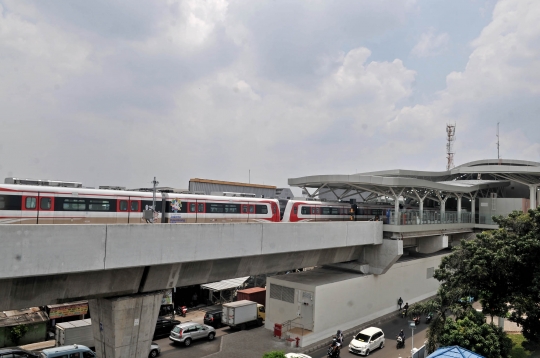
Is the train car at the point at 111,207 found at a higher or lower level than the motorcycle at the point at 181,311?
higher

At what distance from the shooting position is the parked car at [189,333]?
2391cm

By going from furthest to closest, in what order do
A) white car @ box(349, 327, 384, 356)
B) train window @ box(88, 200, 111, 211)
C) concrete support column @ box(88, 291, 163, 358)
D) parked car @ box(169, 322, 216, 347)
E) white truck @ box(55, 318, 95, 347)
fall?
parked car @ box(169, 322, 216, 347)
white car @ box(349, 327, 384, 356)
white truck @ box(55, 318, 95, 347)
train window @ box(88, 200, 111, 211)
concrete support column @ box(88, 291, 163, 358)

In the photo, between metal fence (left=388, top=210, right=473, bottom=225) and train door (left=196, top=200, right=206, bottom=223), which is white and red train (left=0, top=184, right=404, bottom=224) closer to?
train door (left=196, top=200, right=206, bottom=223)

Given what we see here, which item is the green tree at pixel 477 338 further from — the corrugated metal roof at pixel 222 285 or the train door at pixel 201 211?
the corrugated metal roof at pixel 222 285

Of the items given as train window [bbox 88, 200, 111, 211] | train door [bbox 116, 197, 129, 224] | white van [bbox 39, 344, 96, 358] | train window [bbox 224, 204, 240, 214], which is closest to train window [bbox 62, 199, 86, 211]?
train window [bbox 88, 200, 111, 211]

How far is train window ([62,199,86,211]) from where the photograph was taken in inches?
738

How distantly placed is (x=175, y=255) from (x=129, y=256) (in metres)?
2.08

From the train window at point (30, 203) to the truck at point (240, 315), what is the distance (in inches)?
565

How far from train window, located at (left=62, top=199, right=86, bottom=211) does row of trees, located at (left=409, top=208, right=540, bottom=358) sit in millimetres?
17948

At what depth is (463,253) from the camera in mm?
21172

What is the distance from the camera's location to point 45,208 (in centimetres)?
1808

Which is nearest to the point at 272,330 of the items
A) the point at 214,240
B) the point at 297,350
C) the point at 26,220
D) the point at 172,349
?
the point at 297,350

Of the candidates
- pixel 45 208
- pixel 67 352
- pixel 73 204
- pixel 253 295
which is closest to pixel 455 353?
pixel 67 352

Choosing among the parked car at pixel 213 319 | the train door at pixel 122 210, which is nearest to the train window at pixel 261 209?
the parked car at pixel 213 319
